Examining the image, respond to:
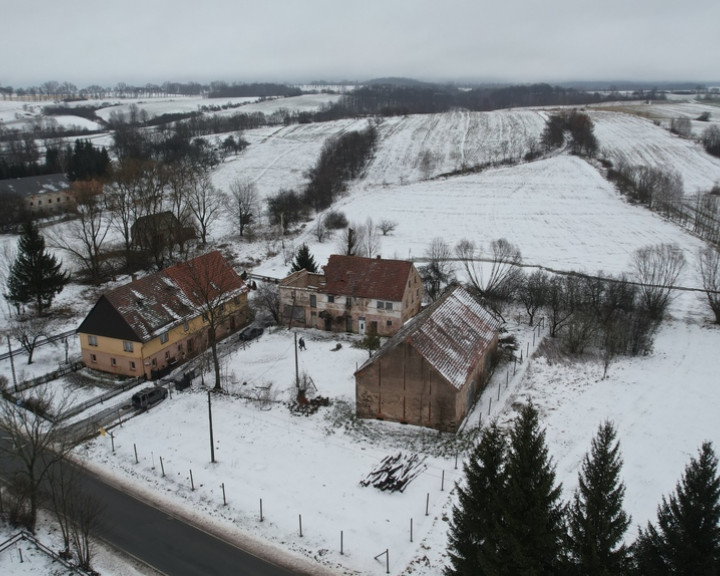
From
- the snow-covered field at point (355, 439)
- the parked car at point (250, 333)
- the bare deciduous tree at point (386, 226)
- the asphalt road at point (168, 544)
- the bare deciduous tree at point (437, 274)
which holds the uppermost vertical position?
the bare deciduous tree at point (386, 226)

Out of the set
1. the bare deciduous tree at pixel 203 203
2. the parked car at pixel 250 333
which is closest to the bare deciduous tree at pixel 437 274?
the parked car at pixel 250 333

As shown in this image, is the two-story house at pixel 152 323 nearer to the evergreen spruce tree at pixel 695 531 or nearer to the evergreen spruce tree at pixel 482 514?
the evergreen spruce tree at pixel 482 514

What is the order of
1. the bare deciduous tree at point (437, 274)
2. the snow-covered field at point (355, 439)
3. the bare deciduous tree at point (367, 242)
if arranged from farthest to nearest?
1. the bare deciduous tree at point (367, 242)
2. the bare deciduous tree at point (437, 274)
3. the snow-covered field at point (355, 439)

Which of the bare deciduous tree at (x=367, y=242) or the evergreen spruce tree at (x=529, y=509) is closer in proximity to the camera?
the evergreen spruce tree at (x=529, y=509)

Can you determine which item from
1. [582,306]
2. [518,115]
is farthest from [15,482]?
[518,115]

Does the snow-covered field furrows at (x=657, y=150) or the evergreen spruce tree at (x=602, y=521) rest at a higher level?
the snow-covered field furrows at (x=657, y=150)

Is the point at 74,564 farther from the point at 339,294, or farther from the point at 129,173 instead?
the point at 129,173
